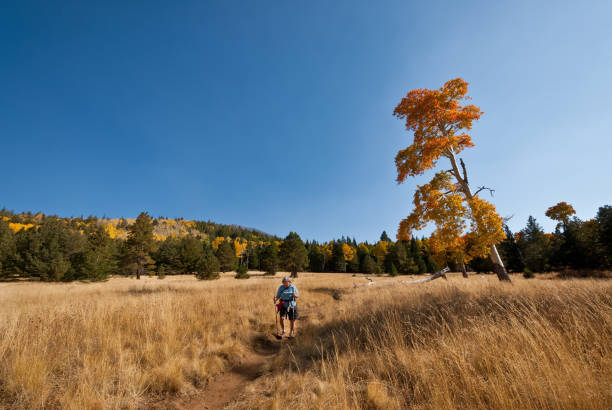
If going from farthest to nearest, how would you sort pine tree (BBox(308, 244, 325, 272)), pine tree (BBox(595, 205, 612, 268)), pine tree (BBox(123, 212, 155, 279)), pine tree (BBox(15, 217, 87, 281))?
pine tree (BBox(308, 244, 325, 272)), pine tree (BBox(123, 212, 155, 279)), pine tree (BBox(15, 217, 87, 281)), pine tree (BBox(595, 205, 612, 268))

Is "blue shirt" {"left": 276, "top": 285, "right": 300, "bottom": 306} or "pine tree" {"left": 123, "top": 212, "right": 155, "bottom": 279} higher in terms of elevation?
"pine tree" {"left": 123, "top": 212, "right": 155, "bottom": 279}

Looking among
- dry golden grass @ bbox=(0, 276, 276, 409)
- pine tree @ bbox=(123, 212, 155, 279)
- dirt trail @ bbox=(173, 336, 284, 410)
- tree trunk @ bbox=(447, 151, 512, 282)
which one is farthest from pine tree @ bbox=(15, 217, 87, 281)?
tree trunk @ bbox=(447, 151, 512, 282)

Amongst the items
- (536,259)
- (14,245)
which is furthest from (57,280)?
(536,259)

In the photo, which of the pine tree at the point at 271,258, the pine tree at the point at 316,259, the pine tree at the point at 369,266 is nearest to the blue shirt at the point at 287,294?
the pine tree at the point at 271,258

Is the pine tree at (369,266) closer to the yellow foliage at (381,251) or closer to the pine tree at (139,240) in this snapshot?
the yellow foliage at (381,251)

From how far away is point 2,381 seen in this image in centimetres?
311

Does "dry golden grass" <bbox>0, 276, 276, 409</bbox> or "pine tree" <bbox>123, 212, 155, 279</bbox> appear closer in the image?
"dry golden grass" <bbox>0, 276, 276, 409</bbox>

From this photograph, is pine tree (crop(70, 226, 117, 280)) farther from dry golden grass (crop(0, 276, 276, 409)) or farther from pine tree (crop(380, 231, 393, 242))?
pine tree (crop(380, 231, 393, 242))

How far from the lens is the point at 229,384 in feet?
13.4

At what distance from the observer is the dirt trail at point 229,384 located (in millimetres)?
3436

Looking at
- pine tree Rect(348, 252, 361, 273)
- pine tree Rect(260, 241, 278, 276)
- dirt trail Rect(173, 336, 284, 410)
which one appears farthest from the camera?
pine tree Rect(348, 252, 361, 273)

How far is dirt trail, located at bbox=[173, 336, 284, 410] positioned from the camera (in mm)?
3436

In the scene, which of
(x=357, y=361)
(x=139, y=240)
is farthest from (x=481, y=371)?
(x=139, y=240)

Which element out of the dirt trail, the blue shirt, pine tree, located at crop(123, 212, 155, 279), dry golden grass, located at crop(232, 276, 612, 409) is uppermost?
pine tree, located at crop(123, 212, 155, 279)
